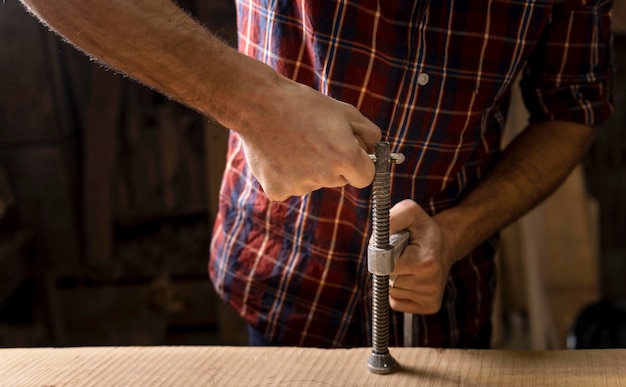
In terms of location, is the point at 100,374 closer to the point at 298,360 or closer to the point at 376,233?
the point at 298,360

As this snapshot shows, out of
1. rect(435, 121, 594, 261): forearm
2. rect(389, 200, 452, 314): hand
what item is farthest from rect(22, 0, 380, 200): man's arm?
rect(435, 121, 594, 261): forearm

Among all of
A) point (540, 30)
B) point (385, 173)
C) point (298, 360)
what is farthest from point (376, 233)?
point (540, 30)

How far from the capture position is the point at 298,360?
2.93 feet

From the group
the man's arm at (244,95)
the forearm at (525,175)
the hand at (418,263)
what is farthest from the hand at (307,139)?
the forearm at (525,175)

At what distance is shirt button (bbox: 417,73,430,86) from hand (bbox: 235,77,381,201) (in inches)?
8.1

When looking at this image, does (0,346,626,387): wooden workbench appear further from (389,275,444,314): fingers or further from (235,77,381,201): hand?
(235,77,381,201): hand

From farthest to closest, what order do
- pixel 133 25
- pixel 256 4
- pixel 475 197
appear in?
pixel 475 197 < pixel 256 4 < pixel 133 25

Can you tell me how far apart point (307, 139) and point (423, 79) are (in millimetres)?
275

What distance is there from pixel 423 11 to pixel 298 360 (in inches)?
19.2

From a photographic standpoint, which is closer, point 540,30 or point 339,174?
point 339,174

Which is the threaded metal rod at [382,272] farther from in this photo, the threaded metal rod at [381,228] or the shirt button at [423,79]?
the shirt button at [423,79]

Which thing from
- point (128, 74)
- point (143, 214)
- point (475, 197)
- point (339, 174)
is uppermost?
point (128, 74)

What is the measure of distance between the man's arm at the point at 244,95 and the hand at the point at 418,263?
0.55 feet

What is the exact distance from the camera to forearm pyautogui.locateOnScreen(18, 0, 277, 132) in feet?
2.42
